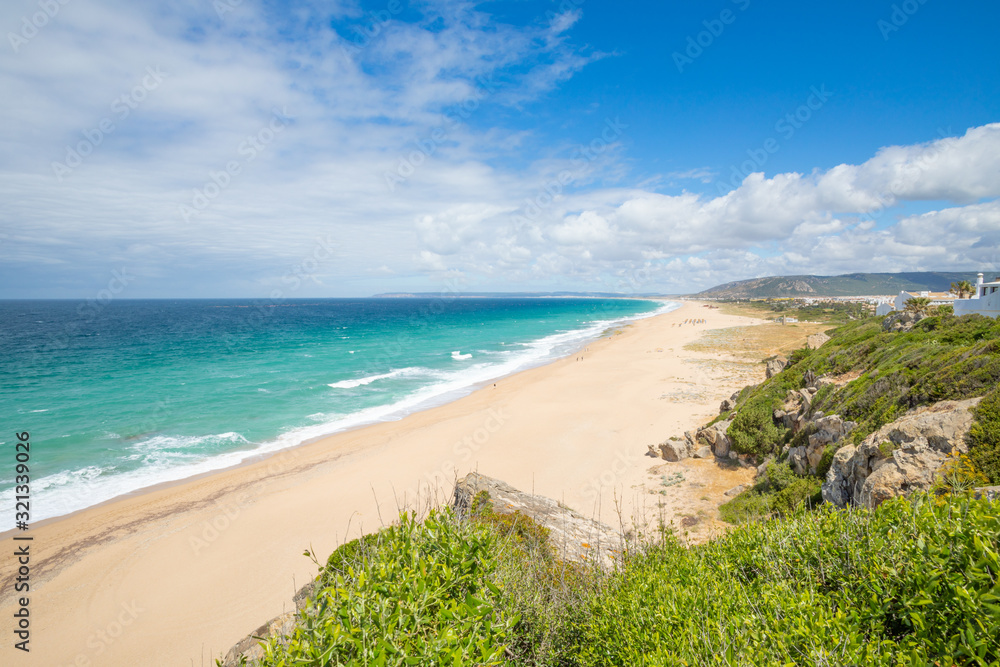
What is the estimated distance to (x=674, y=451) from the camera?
51.1 feet

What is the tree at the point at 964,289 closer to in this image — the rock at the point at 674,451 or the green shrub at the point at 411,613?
the rock at the point at 674,451

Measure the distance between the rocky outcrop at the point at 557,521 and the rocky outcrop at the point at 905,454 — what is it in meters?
4.01

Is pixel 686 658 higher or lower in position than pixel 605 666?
higher

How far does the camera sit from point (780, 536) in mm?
4820

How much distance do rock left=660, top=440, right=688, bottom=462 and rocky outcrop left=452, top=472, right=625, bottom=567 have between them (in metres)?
8.15

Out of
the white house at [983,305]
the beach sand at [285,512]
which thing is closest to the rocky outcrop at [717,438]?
the beach sand at [285,512]

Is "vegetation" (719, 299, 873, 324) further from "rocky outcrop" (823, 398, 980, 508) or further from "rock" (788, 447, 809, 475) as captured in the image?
"rocky outcrop" (823, 398, 980, 508)

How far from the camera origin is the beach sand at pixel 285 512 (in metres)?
9.86

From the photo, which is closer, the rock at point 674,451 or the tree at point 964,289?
the rock at point 674,451

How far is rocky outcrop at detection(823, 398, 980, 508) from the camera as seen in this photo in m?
6.57

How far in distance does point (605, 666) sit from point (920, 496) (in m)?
3.58

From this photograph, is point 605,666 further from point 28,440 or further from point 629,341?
point 629,341

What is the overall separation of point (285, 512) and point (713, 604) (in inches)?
582

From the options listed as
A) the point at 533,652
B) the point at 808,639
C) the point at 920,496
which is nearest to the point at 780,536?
the point at 920,496
